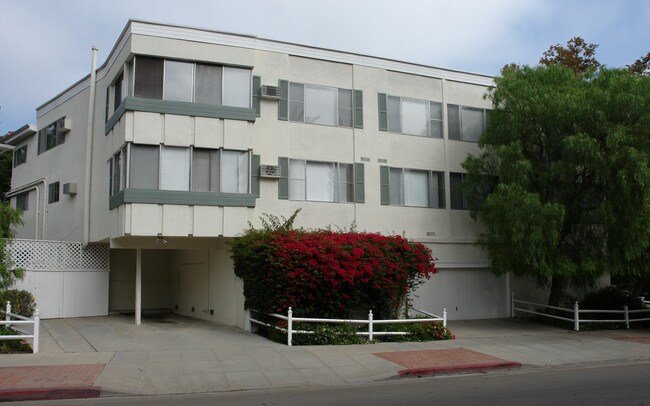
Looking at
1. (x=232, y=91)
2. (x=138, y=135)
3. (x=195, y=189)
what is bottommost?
(x=195, y=189)

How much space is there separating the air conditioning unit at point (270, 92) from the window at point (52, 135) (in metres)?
9.01

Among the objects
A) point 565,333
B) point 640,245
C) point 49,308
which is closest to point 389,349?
point 565,333

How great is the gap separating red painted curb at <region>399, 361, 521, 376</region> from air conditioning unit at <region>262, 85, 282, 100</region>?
396 inches

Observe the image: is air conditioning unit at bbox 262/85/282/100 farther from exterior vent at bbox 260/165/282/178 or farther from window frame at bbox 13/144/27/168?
window frame at bbox 13/144/27/168

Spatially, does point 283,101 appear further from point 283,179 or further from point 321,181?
point 321,181

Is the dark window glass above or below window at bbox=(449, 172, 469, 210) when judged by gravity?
above

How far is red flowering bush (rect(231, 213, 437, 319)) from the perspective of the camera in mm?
15172

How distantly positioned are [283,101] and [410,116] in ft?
15.8

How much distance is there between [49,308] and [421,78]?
14.9 m

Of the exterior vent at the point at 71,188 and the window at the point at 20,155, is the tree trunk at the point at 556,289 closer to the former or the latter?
the exterior vent at the point at 71,188

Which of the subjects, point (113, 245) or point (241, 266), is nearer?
point (241, 266)

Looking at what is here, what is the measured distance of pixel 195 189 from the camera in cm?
1684

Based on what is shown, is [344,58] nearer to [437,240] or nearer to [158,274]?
[437,240]

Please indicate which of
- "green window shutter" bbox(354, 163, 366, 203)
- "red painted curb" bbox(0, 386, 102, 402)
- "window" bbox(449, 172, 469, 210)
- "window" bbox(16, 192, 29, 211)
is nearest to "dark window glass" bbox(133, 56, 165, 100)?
"green window shutter" bbox(354, 163, 366, 203)
